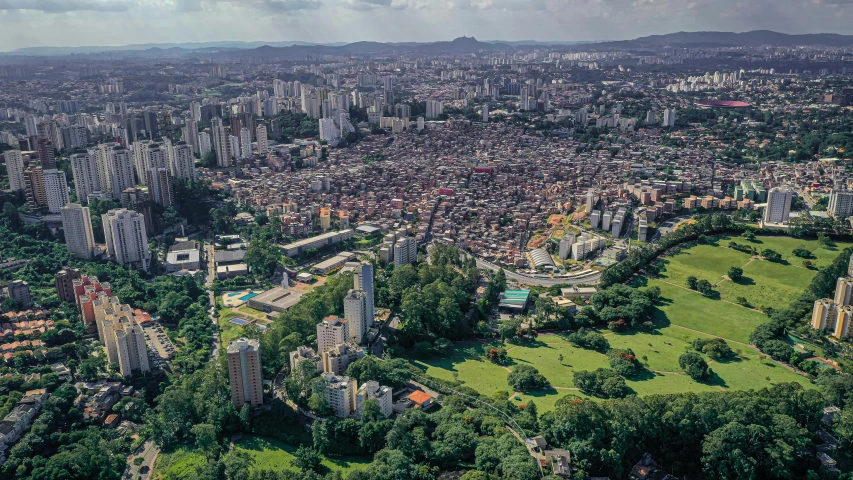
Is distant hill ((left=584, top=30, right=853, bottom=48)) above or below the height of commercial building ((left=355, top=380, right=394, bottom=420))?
above

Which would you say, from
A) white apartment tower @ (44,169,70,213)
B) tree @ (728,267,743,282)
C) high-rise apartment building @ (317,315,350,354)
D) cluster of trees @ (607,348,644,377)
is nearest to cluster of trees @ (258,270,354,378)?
high-rise apartment building @ (317,315,350,354)

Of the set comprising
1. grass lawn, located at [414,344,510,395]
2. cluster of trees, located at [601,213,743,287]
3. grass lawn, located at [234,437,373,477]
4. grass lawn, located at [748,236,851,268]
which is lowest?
grass lawn, located at [234,437,373,477]

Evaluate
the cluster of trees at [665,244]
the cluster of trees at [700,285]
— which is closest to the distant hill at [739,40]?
the cluster of trees at [665,244]

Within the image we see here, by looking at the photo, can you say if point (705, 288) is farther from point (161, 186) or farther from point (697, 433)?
point (161, 186)

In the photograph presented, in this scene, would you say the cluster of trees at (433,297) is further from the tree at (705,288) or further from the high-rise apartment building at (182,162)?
the high-rise apartment building at (182,162)

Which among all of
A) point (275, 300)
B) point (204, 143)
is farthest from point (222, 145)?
point (275, 300)

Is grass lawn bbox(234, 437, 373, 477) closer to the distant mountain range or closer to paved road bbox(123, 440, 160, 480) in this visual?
paved road bbox(123, 440, 160, 480)
